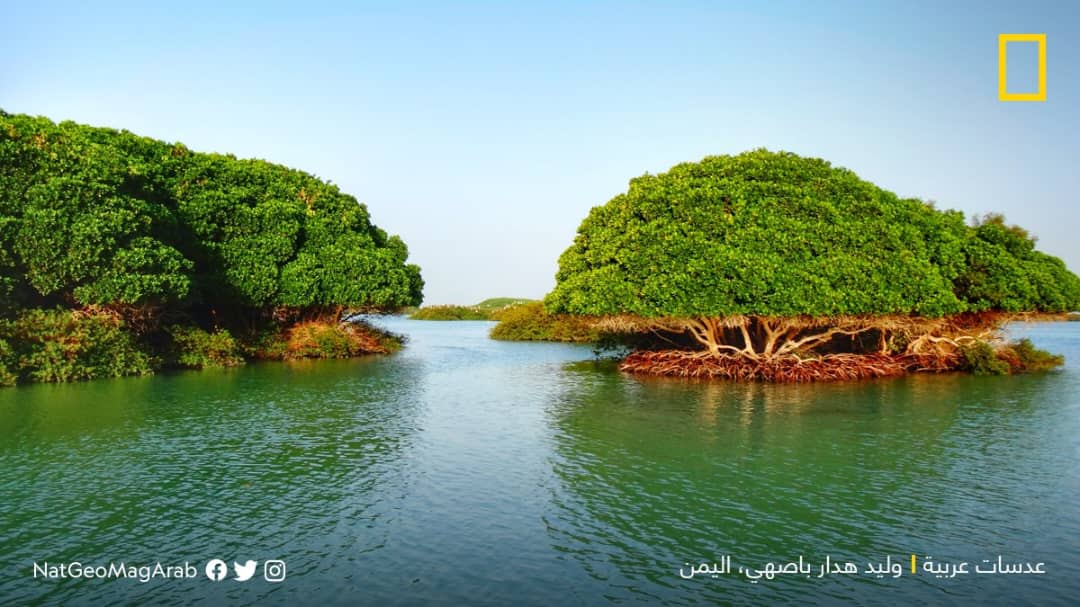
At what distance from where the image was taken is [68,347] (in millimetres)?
28734

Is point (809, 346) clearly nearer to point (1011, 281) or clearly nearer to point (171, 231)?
point (1011, 281)

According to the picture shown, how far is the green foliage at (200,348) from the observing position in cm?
3519

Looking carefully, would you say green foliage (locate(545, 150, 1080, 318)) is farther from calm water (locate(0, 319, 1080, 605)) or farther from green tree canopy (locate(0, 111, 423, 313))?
green tree canopy (locate(0, 111, 423, 313))

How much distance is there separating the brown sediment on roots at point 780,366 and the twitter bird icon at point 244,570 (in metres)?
24.3

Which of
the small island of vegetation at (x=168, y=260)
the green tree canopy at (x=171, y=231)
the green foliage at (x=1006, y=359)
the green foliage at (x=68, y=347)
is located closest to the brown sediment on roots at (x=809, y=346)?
the green foliage at (x=1006, y=359)

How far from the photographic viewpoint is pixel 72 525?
11523 millimetres

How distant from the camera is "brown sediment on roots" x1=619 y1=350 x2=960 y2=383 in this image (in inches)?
1212

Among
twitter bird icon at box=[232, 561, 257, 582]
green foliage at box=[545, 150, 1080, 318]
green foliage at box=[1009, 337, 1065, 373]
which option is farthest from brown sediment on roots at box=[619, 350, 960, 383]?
twitter bird icon at box=[232, 561, 257, 582]

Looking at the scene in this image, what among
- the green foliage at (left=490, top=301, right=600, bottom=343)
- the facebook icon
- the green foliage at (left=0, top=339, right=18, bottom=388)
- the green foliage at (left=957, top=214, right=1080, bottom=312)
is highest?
the green foliage at (left=957, top=214, right=1080, bottom=312)

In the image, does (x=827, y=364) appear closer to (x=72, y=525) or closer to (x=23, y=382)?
(x=72, y=525)

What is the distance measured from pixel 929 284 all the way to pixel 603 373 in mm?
14867

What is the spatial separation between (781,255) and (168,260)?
85.8 feet

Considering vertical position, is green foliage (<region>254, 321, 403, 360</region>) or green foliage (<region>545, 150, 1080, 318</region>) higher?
green foliage (<region>545, 150, 1080, 318</region>)

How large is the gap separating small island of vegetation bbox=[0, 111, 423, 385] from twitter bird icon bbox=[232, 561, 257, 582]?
23082 mm
